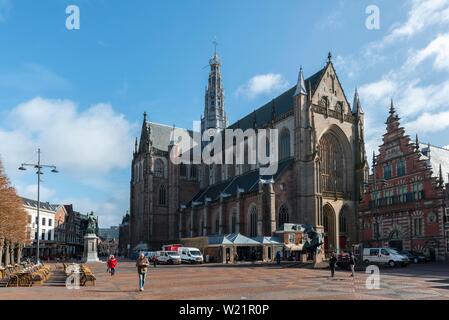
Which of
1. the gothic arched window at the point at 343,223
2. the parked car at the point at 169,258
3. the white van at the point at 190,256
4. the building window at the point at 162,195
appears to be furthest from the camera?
the building window at the point at 162,195

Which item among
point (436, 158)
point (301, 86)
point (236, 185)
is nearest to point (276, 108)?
point (301, 86)

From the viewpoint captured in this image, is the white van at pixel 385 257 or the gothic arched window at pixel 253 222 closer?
the white van at pixel 385 257

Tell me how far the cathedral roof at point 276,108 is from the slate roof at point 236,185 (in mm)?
8306

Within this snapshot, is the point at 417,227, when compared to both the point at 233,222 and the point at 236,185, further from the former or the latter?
the point at 236,185

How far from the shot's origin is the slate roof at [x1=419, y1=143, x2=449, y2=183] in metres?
52.2

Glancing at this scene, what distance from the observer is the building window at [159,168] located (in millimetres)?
91250

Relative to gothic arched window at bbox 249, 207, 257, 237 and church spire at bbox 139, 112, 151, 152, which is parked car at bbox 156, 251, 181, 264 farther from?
church spire at bbox 139, 112, 151, 152

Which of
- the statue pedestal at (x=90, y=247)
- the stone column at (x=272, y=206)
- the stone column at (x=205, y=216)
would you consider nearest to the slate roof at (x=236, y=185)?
the stone column at (x=205, y=216)

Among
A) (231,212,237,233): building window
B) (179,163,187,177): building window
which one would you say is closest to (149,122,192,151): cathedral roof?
(179,163,187,177): building window

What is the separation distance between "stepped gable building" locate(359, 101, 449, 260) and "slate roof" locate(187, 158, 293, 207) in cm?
1199

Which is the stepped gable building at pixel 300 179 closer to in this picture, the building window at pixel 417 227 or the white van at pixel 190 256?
the white van at pixel 190 256
